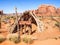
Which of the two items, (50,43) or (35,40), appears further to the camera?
(35,40)

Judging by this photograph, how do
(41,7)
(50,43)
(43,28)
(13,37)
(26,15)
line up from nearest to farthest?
(50,43) → (13,37) → (43,28) → (26,15) → (41,7)

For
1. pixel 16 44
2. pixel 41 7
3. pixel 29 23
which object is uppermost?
pixel 41 7

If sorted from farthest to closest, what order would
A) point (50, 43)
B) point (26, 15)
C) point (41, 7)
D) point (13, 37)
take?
point (41, 7), point (26, 15), point (13, 37), point (50, 43)

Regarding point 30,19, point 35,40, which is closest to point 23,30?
point 30,19

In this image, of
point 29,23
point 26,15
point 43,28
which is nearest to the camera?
point 43,28

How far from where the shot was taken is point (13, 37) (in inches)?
598

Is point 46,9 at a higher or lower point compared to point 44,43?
higher

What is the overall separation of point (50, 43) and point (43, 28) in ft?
17.6

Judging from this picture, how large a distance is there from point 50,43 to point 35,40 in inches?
74.7

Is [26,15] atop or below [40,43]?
atop

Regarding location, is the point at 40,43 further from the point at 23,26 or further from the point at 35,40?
the point at 23,26

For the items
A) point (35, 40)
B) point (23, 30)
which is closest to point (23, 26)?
point (23, 30)

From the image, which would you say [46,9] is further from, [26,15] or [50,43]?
[50,43]

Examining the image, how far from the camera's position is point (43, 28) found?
19484mm
